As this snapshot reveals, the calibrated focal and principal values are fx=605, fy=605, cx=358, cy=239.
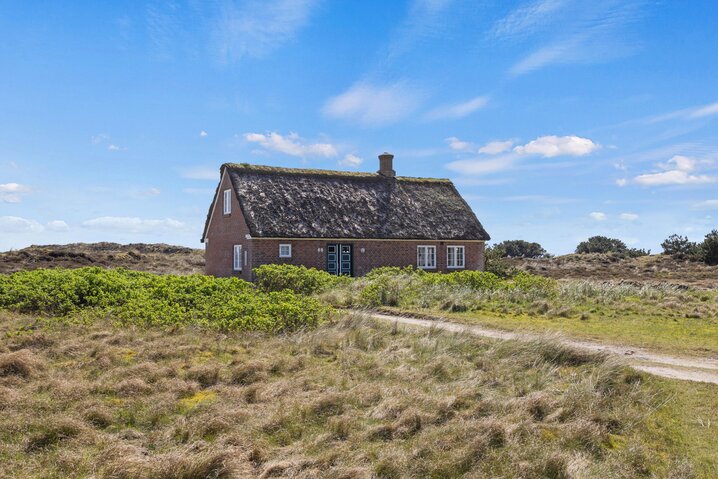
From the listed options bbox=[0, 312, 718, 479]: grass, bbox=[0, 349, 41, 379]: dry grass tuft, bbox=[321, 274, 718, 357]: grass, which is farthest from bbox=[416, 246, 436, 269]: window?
bbox=[0, 349, 41, 379]: dry grass tuft

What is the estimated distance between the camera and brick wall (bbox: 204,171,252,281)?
29.9 metres

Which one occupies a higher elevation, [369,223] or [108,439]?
[369,223]

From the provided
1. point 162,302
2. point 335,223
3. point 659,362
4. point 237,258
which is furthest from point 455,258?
point 659,362

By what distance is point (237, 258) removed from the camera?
31.2 metres

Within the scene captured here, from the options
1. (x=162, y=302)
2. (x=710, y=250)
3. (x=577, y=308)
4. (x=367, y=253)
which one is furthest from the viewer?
(x=710, y=250)

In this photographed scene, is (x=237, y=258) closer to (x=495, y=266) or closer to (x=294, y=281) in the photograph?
(x=294, y=281)

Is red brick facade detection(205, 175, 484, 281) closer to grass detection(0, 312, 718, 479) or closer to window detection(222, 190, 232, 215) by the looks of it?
window detection(222, 190, 232, 215)

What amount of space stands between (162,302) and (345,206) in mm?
17163

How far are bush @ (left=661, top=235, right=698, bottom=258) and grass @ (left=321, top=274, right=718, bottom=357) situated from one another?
26.8m

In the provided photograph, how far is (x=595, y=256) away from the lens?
185 feet

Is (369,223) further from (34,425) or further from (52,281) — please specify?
(34,425)

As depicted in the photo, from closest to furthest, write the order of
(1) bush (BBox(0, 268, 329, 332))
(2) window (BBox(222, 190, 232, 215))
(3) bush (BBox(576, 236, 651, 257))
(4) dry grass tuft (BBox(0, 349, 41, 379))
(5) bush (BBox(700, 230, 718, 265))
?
(4) dry grass tuft (BBox(0, 349, 41, 379))
(1) bush (BBox(0, 268, 329, 332))
(2) window (BBox(222, 190, 232, 215))
(5) bush (BBox(700, 230, 718, 265))
(3) bush (BBox(576, 236, 651, 257))

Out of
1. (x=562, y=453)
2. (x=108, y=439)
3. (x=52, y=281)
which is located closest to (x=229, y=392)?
(x=108, y=439)

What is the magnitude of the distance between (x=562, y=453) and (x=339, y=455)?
271 centimetres
